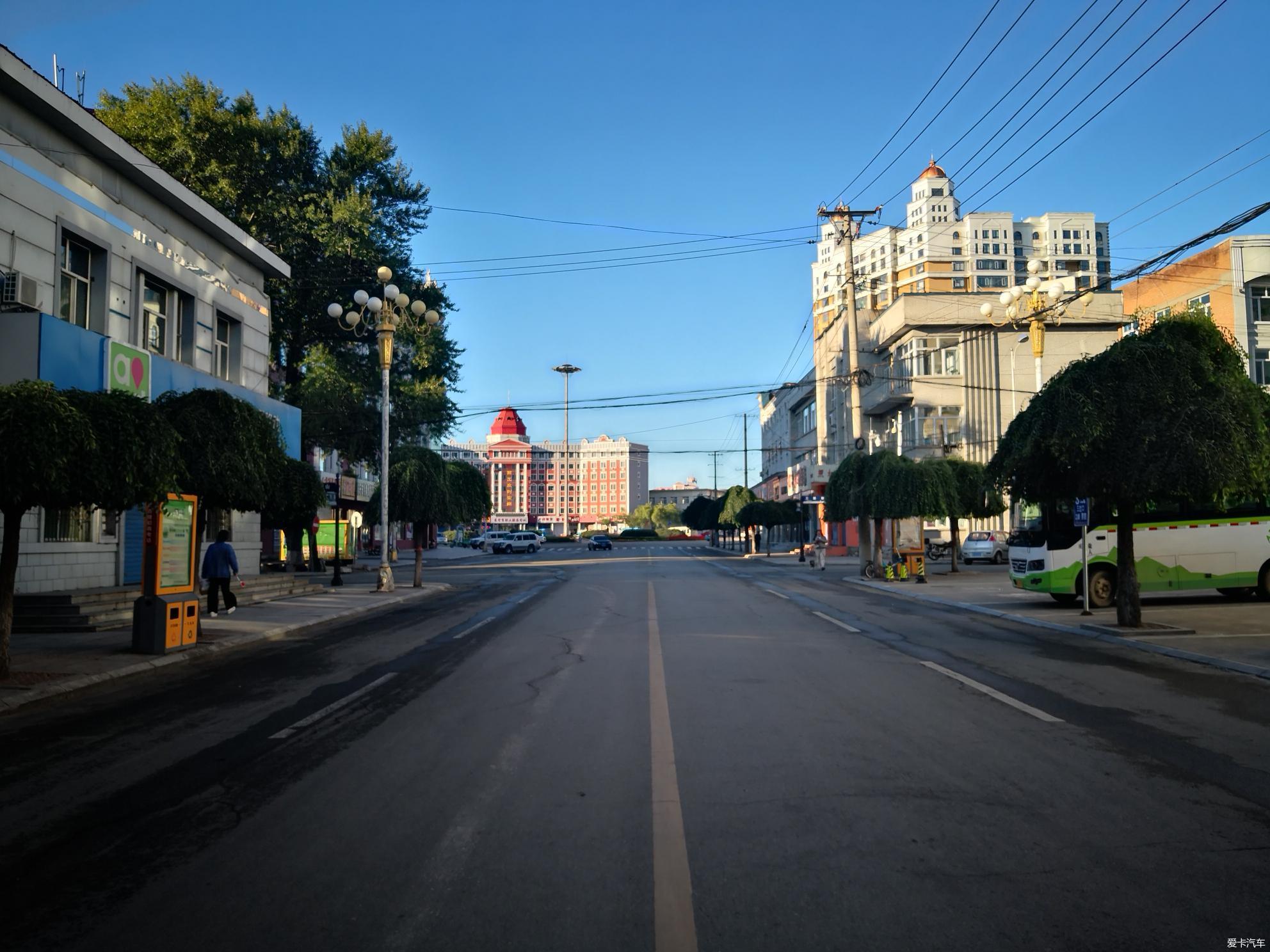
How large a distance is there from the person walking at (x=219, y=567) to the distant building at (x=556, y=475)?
143712 mm

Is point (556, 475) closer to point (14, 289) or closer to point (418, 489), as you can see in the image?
point (418, 489)

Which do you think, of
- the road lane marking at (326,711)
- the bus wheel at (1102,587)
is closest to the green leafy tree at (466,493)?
the bus wheel at (1102,587)

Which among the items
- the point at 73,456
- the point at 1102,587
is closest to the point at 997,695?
the point at 73,456

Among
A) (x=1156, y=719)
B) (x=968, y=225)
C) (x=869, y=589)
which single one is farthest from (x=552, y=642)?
(x=968, y=225)

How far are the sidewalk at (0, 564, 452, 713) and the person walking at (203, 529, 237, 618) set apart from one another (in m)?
0.37

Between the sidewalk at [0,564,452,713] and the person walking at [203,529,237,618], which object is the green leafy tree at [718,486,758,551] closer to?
the sidewalk at [0,564,452,713]

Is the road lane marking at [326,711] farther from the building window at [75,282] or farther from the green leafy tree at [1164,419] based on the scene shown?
the building window at [75,282]

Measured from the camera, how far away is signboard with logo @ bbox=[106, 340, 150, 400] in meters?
18.3

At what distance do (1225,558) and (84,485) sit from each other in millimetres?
21423

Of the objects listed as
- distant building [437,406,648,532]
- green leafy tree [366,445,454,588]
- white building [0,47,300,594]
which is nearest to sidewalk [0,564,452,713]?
white building [0,47,300,594]

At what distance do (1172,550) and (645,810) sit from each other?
18242 millimetres

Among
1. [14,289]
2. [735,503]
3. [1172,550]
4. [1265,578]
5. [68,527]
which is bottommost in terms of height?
[1265,578]

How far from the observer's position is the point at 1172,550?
1952cm

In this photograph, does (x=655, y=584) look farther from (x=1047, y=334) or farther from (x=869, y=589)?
(x=1047, y=334)
